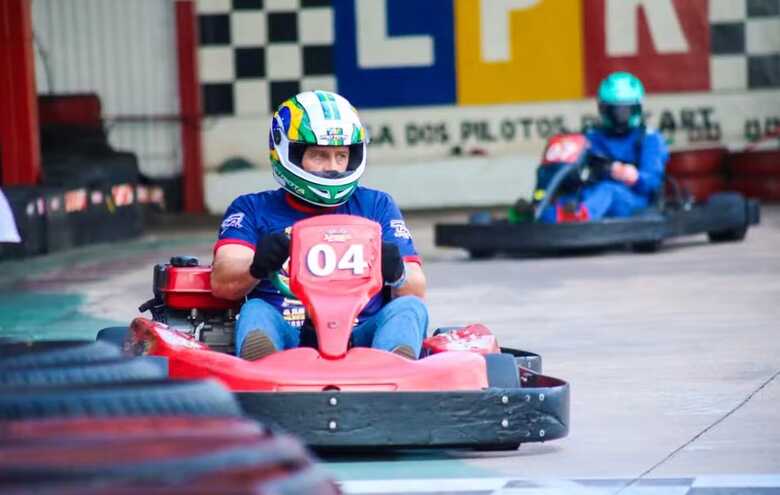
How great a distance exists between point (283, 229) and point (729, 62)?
29.3 ft

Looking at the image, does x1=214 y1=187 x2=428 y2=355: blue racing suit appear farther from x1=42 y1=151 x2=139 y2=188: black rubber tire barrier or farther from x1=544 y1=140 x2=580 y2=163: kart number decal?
x1=42 y1=151 x2=139 y2=188: black rubber tire barrier

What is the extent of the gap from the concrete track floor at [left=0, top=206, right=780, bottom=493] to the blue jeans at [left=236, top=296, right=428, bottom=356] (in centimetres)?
25

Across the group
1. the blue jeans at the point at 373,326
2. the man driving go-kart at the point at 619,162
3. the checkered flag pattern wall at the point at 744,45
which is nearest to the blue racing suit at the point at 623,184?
the man driving go-kart at the point at 619,162

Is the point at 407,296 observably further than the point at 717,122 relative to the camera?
No

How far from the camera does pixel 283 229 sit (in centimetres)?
396

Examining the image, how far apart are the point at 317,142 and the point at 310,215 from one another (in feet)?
0.58

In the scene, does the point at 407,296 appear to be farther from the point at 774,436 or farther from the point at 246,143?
the point at 246,143

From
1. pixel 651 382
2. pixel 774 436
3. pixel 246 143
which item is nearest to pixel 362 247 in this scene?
pixel 774 436

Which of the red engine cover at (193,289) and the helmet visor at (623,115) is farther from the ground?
the helmet visor at (623,115)

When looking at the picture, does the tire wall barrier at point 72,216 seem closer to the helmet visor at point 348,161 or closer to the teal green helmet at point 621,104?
the teal green helmet at point 621,104

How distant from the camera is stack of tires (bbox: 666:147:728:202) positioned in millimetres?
11289

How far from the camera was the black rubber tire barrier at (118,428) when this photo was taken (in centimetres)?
183

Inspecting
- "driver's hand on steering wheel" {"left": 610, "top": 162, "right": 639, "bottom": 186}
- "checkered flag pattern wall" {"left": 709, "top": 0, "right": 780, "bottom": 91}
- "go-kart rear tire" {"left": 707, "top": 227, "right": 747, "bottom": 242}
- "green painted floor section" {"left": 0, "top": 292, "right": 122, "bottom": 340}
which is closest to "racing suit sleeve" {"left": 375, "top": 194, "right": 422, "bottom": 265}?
"green painted floor section" {"left": 0, "top": 292, "right": 122, "bottom": 340}

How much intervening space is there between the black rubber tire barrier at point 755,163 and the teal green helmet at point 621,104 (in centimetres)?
329
